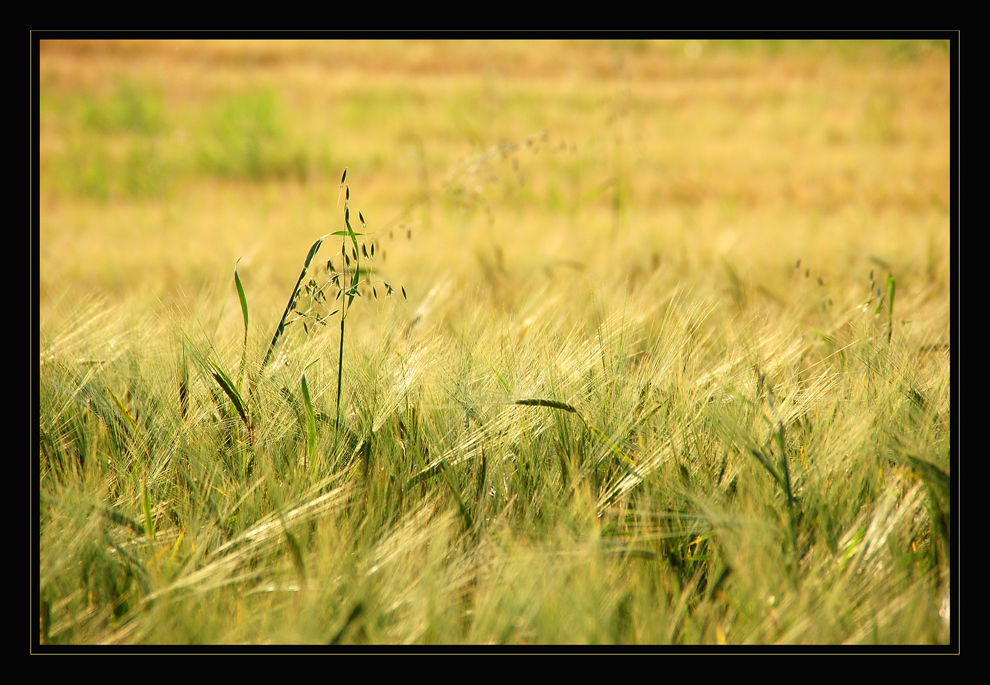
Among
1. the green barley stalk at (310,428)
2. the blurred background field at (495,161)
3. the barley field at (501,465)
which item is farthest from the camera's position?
the blurred background field at (495,161)

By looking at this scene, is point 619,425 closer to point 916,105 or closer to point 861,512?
point 861,512

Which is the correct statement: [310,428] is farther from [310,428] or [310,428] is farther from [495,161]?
[495,161]

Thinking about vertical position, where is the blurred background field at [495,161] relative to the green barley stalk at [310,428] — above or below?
above

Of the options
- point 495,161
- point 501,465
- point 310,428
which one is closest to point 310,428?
point 310,428

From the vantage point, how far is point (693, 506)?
0.78 meters

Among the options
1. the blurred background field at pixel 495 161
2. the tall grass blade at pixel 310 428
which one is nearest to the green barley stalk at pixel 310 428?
the tall grass blade at pixel 310 428

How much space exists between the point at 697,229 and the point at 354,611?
224 cm

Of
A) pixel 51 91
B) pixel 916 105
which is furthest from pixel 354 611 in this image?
pixel 51 91

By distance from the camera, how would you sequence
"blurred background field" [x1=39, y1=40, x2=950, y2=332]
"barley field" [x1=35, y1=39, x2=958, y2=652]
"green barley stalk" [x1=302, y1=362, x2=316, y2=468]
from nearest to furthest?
1. "barley field" [x1=35, y1=39, x2=958, y2=652]
2. "green barley stalk" [x1=302, y1=362, x2=316, y2=468]
3. "blurred background field" [x1=39, y1=40, x2=950, y2=332]

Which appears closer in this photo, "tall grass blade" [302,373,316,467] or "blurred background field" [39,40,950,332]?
"tall grass blade" [302,373,316,467]

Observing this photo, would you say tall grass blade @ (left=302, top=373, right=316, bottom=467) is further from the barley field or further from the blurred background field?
the blurred background field

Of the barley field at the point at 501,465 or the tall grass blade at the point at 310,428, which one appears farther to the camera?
the tall grass blade at the point at 310,428

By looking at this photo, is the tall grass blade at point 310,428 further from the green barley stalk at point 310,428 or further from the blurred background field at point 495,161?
the blurred background field at point 495,161

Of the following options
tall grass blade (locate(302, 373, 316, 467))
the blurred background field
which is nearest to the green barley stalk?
tall grass blade (locate(302, 373, 316, 467))
